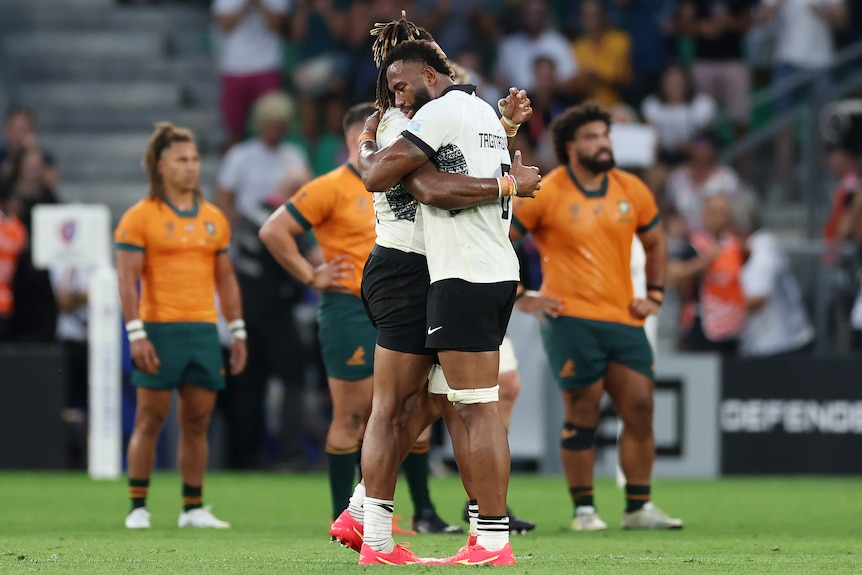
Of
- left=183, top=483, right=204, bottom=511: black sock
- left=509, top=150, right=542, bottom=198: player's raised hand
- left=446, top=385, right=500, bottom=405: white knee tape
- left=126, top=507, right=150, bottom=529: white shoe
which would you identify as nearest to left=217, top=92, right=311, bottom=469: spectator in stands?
left=183, top=483, right=204, bottom=511: black sock

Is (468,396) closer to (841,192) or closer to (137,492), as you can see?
(137,492)

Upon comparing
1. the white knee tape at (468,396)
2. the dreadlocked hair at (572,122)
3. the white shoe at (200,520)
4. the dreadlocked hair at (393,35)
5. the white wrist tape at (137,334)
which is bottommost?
the white shoe at (200,520)

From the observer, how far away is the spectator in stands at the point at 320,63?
59.8 ft

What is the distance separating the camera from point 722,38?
18562mm

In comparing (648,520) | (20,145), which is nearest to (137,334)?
(648,520)

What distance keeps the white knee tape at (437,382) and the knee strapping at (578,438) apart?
2536mm

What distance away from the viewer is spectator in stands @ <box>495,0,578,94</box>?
18.7 metres

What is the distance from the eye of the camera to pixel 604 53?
1884cm

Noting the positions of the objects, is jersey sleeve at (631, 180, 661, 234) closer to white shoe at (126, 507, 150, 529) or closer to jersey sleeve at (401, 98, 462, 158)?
jersey sleeve at (401, 98, 462, 158)

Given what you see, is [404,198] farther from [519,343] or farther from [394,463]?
[519,343]

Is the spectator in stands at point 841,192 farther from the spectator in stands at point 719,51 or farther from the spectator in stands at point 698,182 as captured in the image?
the spectator in stands at point 719,51

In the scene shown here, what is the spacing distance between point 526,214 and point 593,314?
0.73 meters

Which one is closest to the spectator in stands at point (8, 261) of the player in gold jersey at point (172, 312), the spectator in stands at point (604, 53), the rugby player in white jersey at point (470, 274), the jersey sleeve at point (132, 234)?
the player in gold jersey at point (172, 312)

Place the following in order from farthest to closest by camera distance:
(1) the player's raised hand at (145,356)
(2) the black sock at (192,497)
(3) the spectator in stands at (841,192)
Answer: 1. (3) the spectator in stands at (841,192)
2. (2) the black sock at (192,497)
3. (1) the player's raised hand at (145,356)
